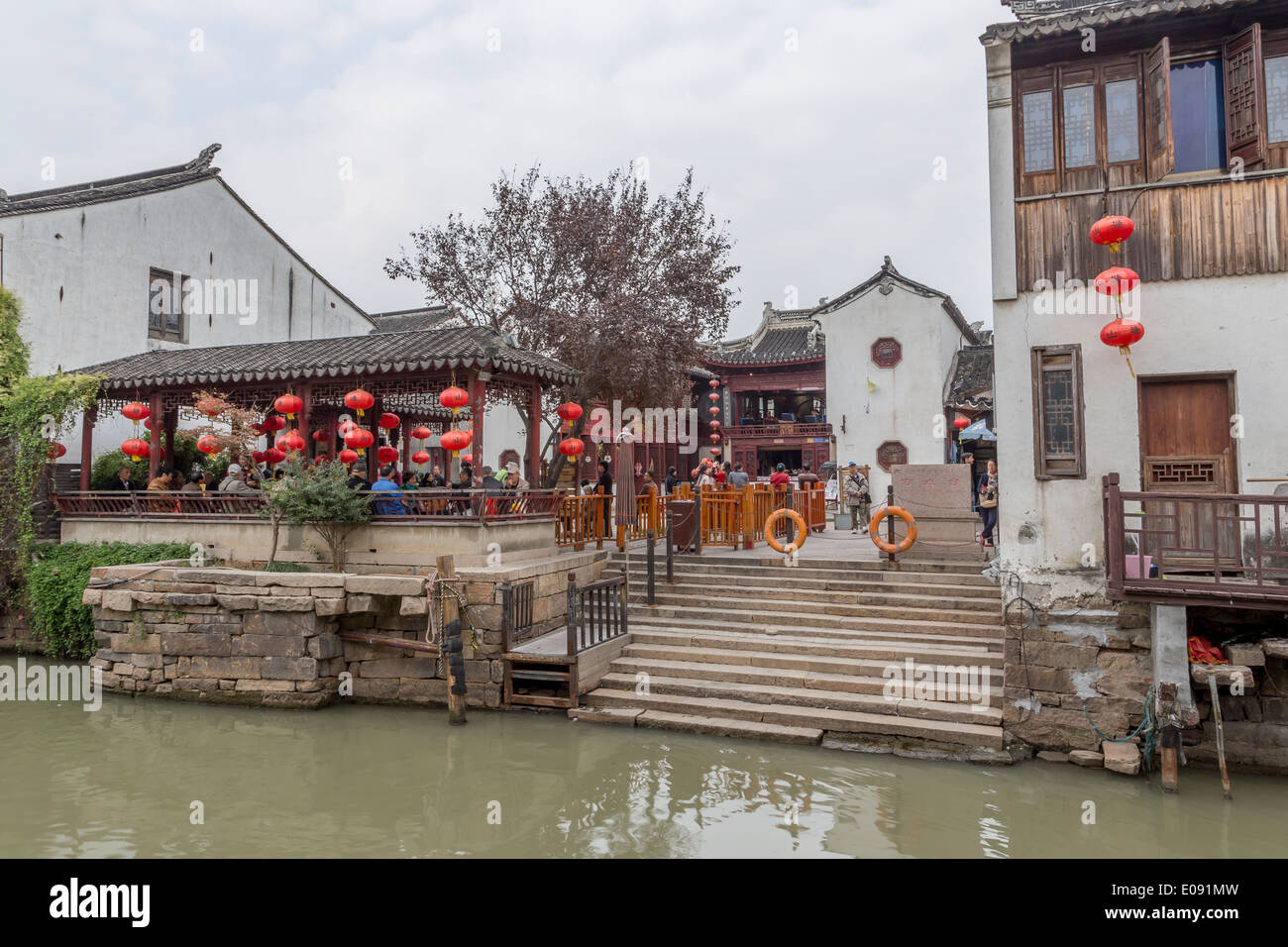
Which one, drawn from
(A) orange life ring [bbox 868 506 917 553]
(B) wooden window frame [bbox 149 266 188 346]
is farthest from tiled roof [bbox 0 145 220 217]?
(A) orange life ring [bbox 868 506 917 553]

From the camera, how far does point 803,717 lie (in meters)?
7.43

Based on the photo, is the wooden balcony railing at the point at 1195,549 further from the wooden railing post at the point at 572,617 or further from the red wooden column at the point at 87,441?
the red wooden column at the point at 87,441

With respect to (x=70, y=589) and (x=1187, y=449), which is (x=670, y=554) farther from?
(x=70, y=589)

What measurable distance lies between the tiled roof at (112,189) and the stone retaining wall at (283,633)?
871 centimetres

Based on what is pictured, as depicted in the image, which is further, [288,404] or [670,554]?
[288,404]

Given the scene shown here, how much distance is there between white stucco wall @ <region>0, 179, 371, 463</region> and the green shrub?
4.01m

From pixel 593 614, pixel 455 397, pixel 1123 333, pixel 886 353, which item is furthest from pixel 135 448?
pixel 886 353

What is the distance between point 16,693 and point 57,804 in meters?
4.53

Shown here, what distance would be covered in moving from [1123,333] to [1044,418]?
1.02 m

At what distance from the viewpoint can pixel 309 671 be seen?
8.72 metres

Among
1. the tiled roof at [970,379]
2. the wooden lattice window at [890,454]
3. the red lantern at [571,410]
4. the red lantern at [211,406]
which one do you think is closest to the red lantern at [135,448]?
the red lantern at [211,406]

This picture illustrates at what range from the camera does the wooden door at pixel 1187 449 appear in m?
7.11

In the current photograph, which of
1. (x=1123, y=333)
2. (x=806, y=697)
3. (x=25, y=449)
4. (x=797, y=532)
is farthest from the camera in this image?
(x=25, y=449)

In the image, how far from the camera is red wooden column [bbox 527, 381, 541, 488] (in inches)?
432
